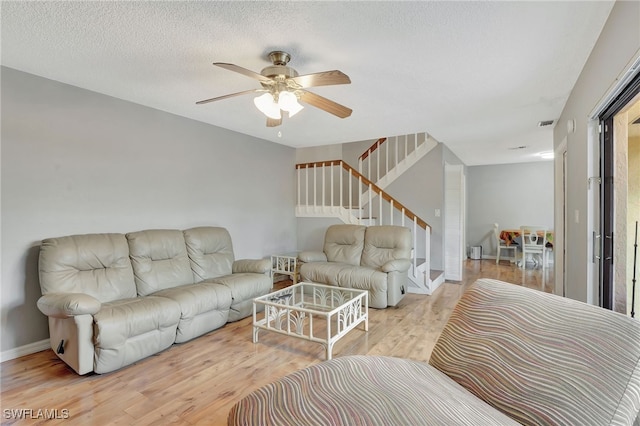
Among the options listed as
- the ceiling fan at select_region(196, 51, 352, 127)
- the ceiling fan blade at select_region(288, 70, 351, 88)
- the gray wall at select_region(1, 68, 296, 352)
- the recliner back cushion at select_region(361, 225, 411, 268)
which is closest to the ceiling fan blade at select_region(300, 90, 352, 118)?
the ceiling fan at select_region(196, 51, 352, 127)

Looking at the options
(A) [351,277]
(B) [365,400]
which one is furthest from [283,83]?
(A) [351,277]

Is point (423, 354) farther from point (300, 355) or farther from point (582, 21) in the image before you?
point (582, 21)

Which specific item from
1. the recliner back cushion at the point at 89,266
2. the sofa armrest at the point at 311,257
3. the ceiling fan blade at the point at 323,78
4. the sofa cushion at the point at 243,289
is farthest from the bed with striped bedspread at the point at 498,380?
the sofa armrest at the point at 311,257

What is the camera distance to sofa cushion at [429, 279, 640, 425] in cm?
92

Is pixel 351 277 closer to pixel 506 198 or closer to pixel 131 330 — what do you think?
pixel 131 330

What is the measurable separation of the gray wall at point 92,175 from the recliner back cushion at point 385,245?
1891 millimetres

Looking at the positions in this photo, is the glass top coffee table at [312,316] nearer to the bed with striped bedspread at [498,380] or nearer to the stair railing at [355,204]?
the bed with striped bedspread at [498,380]

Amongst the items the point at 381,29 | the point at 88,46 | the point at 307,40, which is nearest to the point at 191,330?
the point at 88,46

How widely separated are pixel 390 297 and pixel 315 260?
47.6 inches

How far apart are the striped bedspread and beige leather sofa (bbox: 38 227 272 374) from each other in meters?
1.64

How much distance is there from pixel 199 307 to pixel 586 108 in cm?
360

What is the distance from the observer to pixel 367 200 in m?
5.84

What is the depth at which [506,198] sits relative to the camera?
7.47 meters

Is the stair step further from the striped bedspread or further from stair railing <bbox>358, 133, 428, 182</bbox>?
the striped bedspread
